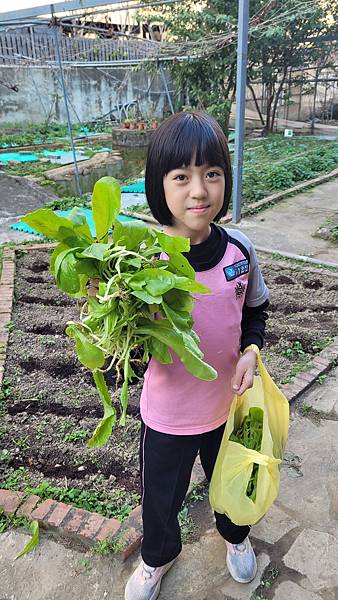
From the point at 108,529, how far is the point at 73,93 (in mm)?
16728

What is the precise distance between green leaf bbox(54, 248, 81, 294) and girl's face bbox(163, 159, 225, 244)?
33 cm

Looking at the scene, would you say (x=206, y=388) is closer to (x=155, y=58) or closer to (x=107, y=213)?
(x=107, y=213)

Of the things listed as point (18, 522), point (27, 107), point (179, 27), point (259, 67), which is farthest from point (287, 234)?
point (27, 107)

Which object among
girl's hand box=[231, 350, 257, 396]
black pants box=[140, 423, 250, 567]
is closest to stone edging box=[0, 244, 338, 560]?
black pants box=[140, 423, 250, 567]

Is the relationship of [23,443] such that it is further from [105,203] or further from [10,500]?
[105,203]

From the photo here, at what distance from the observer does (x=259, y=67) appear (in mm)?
14336

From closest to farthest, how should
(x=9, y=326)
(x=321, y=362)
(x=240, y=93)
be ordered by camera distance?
1. (x=321, y=362)
2. (x=9, y=326)
3. (x=240, y=93)

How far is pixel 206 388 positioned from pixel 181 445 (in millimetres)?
181

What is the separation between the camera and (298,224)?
Result: 250 inches

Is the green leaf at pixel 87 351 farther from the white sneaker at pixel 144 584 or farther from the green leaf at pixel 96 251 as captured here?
the white sneaker at pixel 144 584

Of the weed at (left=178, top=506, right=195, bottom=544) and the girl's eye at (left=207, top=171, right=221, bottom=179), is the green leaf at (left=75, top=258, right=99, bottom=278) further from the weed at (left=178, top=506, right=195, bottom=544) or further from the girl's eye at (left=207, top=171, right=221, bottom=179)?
the weed at (left=178, top=506, right=195, bottom=544)

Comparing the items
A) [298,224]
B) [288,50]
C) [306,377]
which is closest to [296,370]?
[306,377]

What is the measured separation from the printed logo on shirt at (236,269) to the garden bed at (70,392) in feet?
3.81

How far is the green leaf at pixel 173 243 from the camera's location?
103cm
